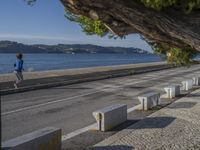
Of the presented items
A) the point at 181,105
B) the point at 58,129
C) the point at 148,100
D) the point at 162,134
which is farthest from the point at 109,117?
the point at 181,105

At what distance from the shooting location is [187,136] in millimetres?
11305

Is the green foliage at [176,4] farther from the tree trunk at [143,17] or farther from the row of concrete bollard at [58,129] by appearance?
the row of concrete bollard at [58,129]

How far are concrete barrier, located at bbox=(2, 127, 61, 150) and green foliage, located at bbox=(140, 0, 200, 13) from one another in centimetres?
301

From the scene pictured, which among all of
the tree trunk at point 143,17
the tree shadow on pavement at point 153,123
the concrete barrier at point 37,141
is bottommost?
the tree shadow on pavement at point 153,123

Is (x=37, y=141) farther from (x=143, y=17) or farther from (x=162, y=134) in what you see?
(x=162, y=134)

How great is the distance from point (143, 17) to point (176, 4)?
2.11 feet

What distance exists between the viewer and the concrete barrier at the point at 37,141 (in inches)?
306

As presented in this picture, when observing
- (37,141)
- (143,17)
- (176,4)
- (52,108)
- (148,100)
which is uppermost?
(176,4)

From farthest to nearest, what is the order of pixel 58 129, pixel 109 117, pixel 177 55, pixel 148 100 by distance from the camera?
pixel 148 100 → pixel 177 55 → pixel 109 117 → pixel 58 129

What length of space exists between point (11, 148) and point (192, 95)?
14.6m

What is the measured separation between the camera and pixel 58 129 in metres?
9.32

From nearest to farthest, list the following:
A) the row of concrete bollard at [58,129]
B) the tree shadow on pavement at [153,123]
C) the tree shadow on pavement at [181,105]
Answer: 1. the row of concrete bollard at [58,129]
2. the tree shadow on pavement at [153,123]
3. the tree shadow on pavement at [181,105]

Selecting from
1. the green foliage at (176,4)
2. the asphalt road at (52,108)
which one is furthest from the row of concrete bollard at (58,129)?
the green foliage at (176,4)

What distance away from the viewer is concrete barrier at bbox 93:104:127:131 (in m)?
11.8
